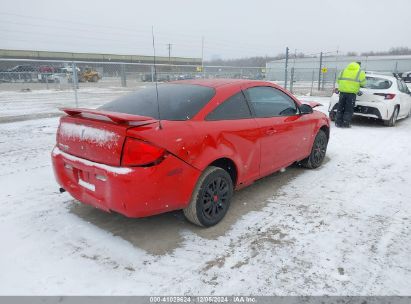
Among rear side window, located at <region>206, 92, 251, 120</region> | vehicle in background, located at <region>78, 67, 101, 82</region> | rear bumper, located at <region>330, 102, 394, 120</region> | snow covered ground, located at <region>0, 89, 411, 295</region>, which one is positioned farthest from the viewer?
vehicle in background, located at <region>78, 67, 101, 82</region>

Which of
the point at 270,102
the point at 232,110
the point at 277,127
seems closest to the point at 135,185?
the point at 232,110

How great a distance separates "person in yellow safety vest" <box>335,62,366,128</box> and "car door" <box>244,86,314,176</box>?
420cm

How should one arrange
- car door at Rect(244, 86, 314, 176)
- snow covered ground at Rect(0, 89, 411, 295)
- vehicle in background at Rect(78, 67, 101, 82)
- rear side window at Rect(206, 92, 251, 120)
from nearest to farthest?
snow covered ground at Rect(0, 89, 411, 295) → rear side window at Rect(206, 92, 251, 120) → car door at Rect(244, 86, 314, 176) → vehicle in background at Rect(78, 67, 101, 82)

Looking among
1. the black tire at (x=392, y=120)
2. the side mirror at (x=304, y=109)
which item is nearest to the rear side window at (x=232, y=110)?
the side mirror at (x=304, y=109)

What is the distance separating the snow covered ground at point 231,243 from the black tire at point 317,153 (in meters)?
0.43

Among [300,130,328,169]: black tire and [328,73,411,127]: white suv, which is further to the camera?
[328,73,411,127]: white suv

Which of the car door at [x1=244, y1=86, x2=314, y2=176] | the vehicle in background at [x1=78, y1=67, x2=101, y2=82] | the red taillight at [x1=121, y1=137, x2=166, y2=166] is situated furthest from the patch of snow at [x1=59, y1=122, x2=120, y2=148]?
the vehicle in background at [x1=78, y1=67, x2=101, y2=82]

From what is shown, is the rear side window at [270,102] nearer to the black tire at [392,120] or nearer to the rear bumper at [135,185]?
the rear bumper at [135,185]

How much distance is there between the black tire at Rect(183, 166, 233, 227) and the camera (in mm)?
3316

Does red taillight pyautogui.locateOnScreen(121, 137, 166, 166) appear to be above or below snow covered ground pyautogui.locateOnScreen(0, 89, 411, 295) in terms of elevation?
above

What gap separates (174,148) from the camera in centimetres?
300

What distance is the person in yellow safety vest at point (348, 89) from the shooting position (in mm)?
8461

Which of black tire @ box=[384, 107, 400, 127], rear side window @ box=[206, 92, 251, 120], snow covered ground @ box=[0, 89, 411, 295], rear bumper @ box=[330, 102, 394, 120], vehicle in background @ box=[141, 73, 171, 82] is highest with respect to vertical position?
rear side window @ box=[206, 92, 251, 120]

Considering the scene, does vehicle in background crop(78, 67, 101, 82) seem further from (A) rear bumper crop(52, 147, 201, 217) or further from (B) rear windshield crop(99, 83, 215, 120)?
(A) rear bumper crop(52, 147, 201, 217)
